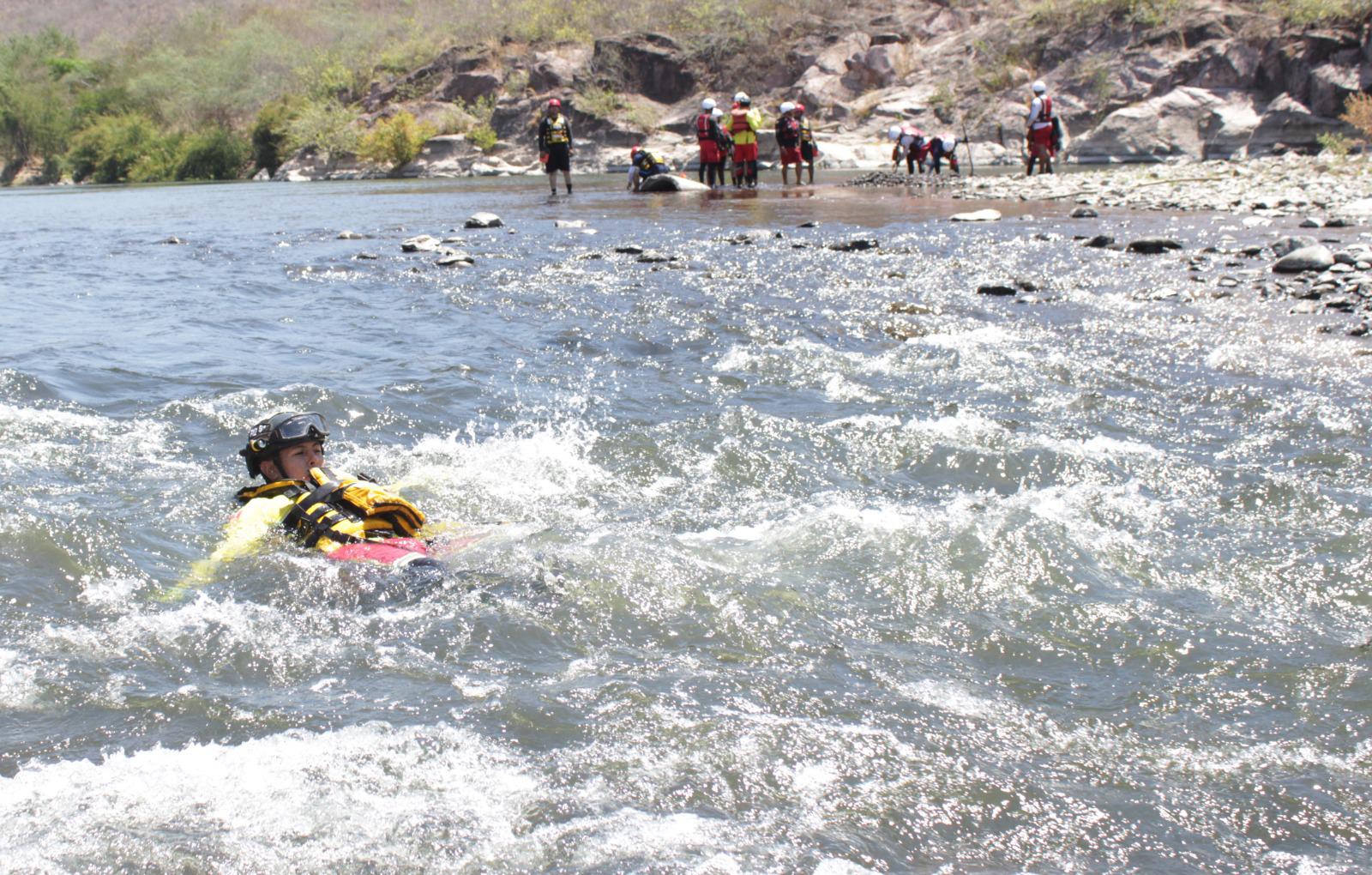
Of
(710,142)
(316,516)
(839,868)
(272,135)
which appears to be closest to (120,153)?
(272,135)

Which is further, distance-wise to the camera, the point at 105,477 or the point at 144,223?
the point at 144,223

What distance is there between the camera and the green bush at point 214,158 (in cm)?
6316

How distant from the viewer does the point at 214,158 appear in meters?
63.5

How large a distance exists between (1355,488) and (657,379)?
4940 millimetres

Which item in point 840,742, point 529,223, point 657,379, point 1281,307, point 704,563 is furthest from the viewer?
point 529,223

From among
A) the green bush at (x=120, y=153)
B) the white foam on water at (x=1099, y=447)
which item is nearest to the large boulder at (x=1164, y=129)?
the white foam on water at (x=1099, y=447)

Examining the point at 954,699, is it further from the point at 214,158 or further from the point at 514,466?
the point at 214,158

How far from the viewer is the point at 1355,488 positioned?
6312mm

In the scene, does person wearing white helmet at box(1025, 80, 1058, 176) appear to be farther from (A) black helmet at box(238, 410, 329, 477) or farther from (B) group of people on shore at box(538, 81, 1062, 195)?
(A) black helmet at box(238, 410, 329, 477)

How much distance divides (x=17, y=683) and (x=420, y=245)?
13277 mm

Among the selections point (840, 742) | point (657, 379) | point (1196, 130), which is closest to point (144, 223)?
point (657, 379)

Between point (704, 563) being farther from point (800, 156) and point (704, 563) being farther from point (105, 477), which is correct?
point (800, 156)

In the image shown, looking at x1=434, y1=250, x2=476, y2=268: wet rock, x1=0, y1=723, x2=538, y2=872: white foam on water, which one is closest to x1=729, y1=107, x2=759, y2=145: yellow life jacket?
x1=434, y1=250, x2=476, y2=268: wet rock

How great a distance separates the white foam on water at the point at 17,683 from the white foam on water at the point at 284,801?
1.86 feet
